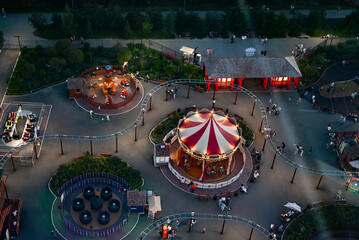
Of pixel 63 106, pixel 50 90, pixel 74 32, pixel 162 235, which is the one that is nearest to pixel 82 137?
pixel 63 106

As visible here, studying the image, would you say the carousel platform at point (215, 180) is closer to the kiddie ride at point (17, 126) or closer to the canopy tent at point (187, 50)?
the kiddie ride at point (17, 126)

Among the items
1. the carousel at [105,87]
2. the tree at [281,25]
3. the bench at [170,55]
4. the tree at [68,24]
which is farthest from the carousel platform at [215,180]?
the tree at [281,25]

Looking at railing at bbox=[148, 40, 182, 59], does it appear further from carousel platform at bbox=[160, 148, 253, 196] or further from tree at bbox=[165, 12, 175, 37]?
Result: carousel platform at bbox=[160, 148, 253, 196]

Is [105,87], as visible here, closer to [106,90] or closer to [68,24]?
[106,90]

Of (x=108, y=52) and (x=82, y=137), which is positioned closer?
(x=82, y=137)

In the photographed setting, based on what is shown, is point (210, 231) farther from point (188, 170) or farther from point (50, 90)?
point (50, 90)

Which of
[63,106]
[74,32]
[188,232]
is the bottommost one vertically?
[188,232]

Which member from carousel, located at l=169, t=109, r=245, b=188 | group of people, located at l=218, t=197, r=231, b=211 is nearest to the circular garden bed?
group of people, located at l=218, t=197, r=231, b=211
